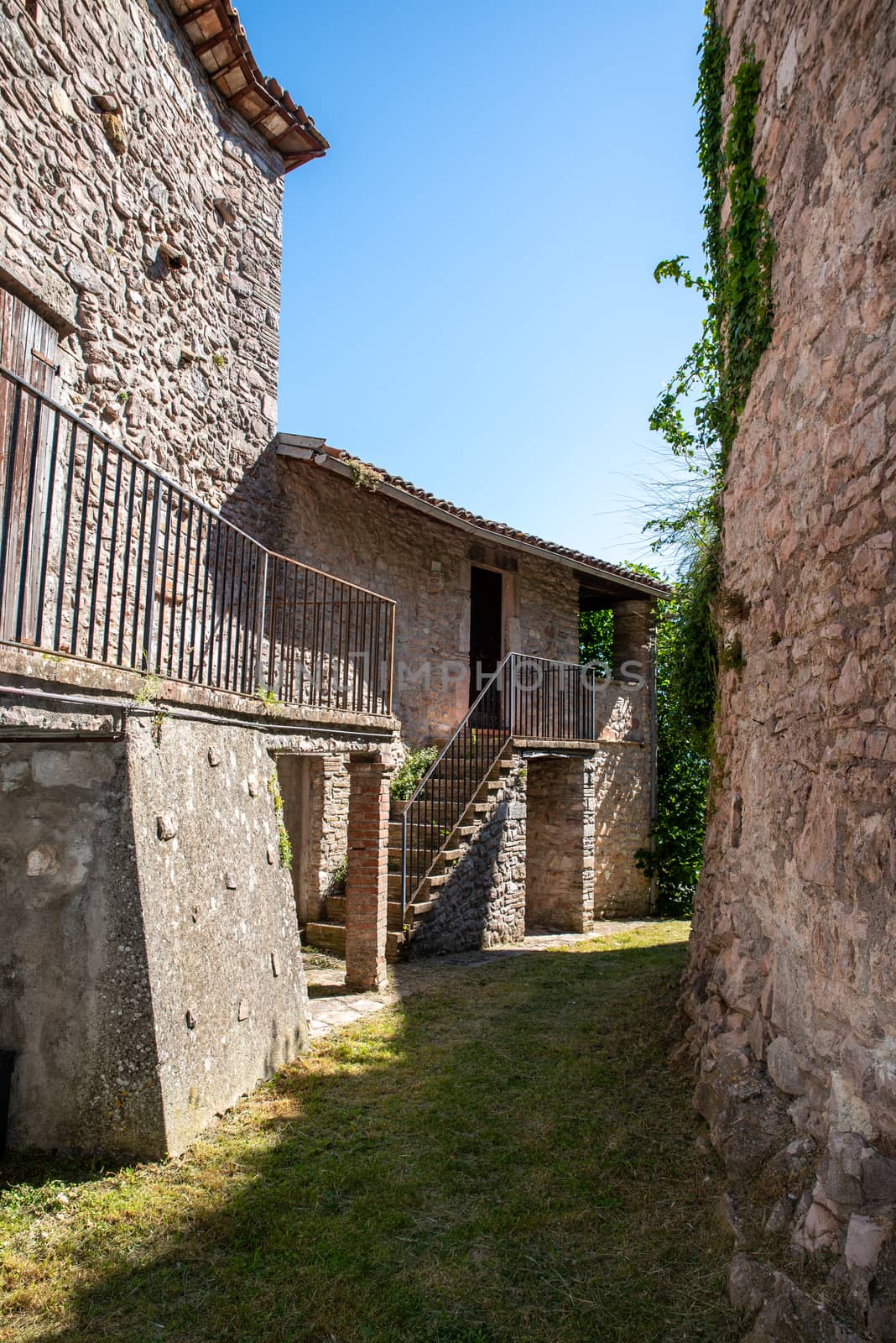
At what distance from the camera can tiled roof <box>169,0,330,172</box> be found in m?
7.95

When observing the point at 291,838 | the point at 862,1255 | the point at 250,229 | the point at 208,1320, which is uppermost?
the point at 250,229

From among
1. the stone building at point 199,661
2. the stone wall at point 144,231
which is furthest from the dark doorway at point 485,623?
the stone wall at point 144,231

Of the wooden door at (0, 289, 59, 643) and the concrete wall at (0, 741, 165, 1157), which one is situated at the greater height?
the wooden door at (0, 289, 59, 643)

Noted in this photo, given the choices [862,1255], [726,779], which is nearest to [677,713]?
[726,779]

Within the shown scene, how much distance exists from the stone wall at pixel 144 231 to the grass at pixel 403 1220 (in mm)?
5287

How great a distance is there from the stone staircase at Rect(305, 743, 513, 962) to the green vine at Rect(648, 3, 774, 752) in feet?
12.7

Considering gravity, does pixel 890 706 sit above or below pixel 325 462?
below

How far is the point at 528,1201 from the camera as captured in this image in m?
3.88

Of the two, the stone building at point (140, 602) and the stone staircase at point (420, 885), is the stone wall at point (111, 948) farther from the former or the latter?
the stone staircase at point (420, 885)

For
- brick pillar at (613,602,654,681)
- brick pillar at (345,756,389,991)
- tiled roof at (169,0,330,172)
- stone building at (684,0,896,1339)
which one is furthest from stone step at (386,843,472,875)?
tiled roof at (169,0,330,172)

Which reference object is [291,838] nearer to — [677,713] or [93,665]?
[677,713]

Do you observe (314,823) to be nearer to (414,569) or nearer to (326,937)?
(326,937)

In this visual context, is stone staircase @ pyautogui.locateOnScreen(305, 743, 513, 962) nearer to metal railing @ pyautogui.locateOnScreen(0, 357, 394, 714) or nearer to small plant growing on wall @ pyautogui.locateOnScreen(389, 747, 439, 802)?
small plant growing on wall @ pyautogui.locateOnScreen(389, 747, 439, 802)

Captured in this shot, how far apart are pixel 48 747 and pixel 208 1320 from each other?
2604mm
